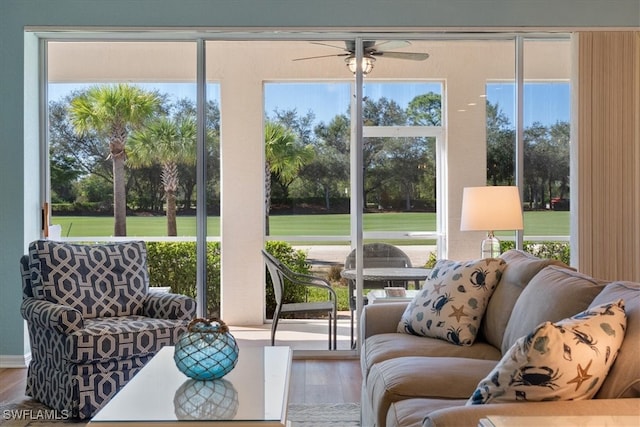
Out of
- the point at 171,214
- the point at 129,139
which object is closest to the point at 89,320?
the point at 171,214

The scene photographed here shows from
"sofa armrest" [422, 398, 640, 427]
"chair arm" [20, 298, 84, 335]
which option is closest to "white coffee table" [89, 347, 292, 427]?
"sofa armrest" [422, 398, 640, 427]

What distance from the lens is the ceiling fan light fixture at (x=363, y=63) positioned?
5.53 m

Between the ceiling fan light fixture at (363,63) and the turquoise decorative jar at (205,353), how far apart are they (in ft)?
10.3

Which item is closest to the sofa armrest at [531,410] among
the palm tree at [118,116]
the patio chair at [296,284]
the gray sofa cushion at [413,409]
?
the gray sofa cushion at [413,409]

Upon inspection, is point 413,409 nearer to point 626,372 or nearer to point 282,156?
point 626,372

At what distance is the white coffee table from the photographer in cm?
241

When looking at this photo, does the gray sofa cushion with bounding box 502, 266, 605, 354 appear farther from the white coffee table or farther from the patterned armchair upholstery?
the patterned armchair upholstery

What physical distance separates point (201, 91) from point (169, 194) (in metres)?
0.82

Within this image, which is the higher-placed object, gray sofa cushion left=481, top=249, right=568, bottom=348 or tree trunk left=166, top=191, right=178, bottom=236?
tree trunk left=166, top=191, right=178, bottom=236

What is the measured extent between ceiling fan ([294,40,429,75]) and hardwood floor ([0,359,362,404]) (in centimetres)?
223

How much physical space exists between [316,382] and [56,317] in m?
1.77

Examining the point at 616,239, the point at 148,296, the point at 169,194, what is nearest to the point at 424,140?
the point at 616,239

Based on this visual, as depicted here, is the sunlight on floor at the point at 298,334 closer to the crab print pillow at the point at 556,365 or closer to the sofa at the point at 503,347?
the sofa at the point at 503,347

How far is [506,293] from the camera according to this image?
11.0ft
